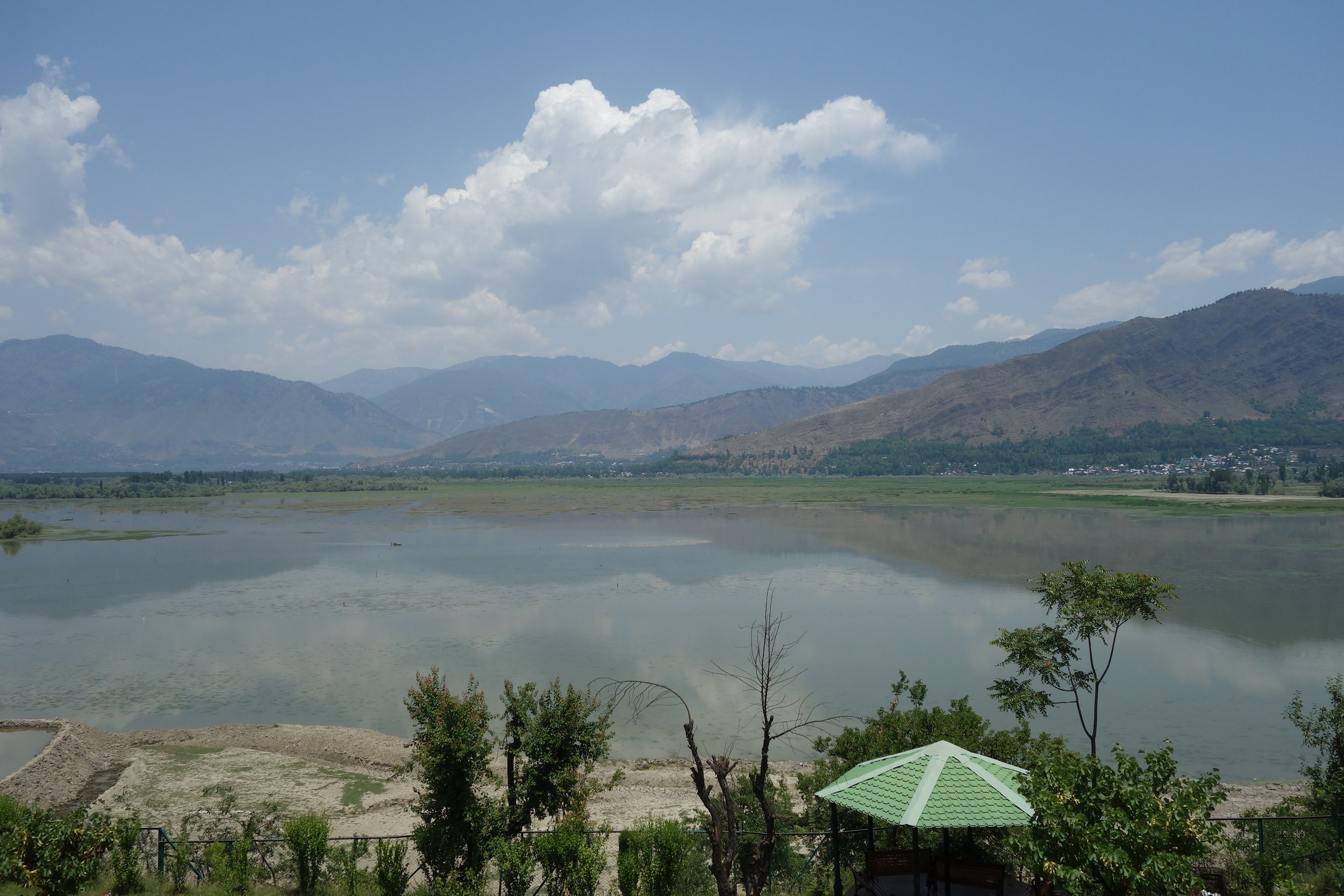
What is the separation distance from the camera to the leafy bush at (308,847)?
9.80 meters

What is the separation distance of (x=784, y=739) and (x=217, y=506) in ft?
304

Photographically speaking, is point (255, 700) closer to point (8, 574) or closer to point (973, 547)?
point (8, 574)

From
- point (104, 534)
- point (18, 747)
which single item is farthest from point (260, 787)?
point (104, 534)

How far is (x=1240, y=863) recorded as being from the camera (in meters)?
9.00

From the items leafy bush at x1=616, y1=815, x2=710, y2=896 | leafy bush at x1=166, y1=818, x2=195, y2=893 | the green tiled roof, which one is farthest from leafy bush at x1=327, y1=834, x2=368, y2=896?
the green tiled roof

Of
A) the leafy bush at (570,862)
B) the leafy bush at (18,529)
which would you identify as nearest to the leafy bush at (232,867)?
the leafy bush at (570,862)

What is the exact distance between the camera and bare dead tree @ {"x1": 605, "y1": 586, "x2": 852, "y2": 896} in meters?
6.16

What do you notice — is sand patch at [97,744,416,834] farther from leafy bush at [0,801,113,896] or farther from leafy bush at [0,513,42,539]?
leafy bush at [0,513,42,539]

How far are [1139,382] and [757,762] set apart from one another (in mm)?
178240

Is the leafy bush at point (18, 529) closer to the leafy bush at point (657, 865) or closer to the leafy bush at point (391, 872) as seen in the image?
the leafy bush at point (391, 872)

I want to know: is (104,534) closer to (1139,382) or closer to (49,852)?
(49,852)

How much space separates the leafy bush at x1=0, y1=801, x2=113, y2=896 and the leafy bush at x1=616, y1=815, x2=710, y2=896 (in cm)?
587

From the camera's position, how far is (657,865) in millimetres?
9281

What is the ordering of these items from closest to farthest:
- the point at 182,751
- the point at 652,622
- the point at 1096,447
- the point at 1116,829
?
the point at 1116,829
the point at 182,751
the point at 652,622
the point at 1096,447
